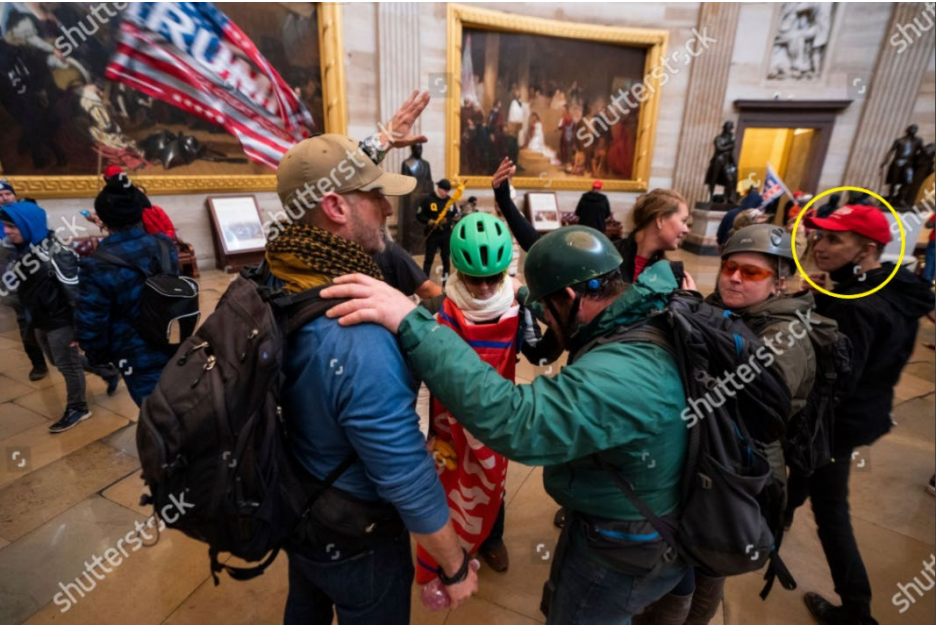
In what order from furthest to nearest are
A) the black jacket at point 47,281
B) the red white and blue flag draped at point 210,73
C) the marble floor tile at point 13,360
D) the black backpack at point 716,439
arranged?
1. the red white and blue flag draped at point 210,73
2. the marble floor tile at point 13,360
3. the black jacket at point 47,281
4. the black backpack at point 716,439

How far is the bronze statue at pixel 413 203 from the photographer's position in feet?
29.9

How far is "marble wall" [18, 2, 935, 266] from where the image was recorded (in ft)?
30.0

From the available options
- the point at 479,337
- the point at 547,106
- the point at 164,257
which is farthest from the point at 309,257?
the point at 547,106

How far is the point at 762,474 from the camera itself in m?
1.14

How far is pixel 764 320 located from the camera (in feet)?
5.53

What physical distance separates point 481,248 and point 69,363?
12.5ft

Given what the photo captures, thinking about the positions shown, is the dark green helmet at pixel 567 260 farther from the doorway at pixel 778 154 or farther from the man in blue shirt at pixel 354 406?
the doorway at pixel 778 154

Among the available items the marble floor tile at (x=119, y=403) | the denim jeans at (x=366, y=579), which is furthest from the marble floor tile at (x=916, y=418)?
the marble floor tile at (x=119, y=403)

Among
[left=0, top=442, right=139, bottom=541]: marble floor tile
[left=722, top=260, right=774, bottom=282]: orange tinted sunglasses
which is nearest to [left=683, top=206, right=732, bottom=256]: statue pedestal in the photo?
[left=722, top=260, right=774, bottom=282]: orange tinted sunglasses

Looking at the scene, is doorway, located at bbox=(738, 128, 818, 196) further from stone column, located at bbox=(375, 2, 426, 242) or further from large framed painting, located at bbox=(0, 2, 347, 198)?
large framed painting, located at bbox=(0, 2, 347, 198)

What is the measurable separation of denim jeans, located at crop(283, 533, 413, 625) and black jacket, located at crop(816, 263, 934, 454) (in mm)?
2081

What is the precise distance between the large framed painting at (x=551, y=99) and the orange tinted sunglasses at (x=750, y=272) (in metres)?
9.51

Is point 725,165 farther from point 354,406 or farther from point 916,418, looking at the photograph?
point 354,406

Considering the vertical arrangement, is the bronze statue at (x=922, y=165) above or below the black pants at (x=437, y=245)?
above
